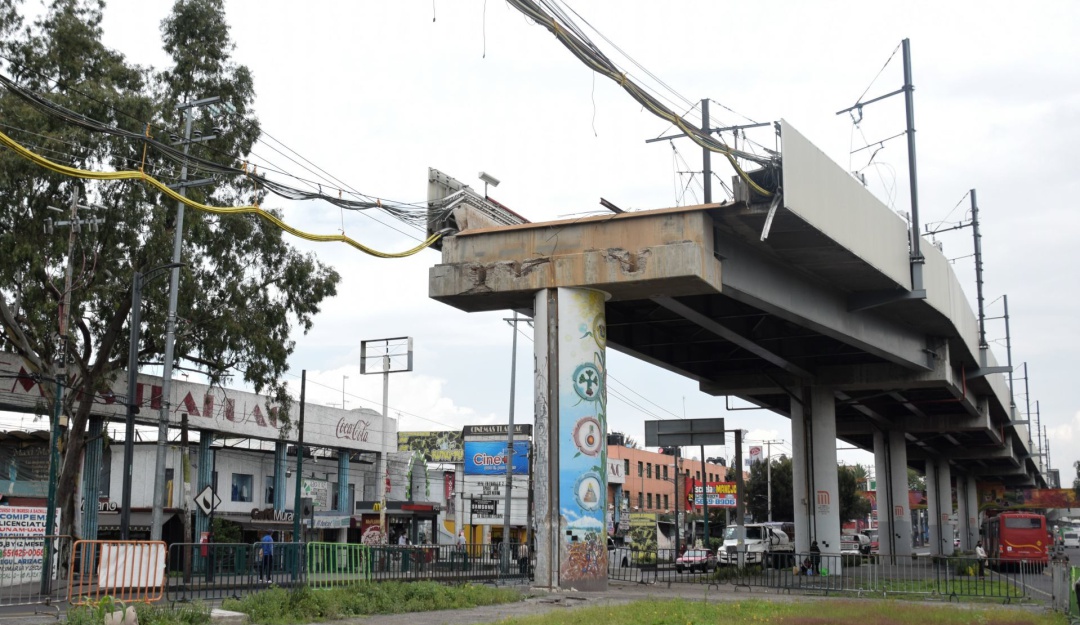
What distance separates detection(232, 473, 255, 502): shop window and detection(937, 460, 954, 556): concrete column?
163 ft

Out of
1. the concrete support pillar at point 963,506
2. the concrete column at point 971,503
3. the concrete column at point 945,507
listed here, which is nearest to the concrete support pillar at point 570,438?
the concrete column at point 945,507

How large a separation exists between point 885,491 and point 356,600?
1931 inches

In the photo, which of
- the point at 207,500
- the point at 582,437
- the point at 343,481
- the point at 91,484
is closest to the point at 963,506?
the point at 343,481

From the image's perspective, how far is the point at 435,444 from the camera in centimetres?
8406

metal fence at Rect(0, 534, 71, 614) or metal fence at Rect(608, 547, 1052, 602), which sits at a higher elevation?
metal fence at Rect(0, 534, 71, 614)

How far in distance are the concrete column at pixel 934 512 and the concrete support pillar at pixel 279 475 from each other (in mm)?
47547

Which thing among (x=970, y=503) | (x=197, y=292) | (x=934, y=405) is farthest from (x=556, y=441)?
(x=970, y=503)

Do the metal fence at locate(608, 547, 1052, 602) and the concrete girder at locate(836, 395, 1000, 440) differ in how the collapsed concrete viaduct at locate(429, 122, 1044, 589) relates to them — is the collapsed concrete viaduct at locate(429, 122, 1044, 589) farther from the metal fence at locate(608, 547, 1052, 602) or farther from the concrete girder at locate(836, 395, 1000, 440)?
the concrete girder at locate(836, 395, 1000, 440)

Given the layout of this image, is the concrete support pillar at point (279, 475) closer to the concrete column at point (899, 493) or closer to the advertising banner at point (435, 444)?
the advertising banner at point (435, 444)

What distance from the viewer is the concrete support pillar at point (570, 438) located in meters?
24.4

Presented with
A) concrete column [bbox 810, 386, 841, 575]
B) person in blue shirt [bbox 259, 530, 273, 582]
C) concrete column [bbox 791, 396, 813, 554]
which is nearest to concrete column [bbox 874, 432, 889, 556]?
concrete column [bbox 791, 396, 813, 554]

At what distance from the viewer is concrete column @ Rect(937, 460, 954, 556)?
76.8 meters

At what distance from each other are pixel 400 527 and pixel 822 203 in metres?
40.1

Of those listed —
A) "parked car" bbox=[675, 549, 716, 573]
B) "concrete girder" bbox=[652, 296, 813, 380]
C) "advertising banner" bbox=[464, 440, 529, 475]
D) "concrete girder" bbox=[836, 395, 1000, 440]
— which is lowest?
"parked car" bbox=[675, 549, 716, 573]
